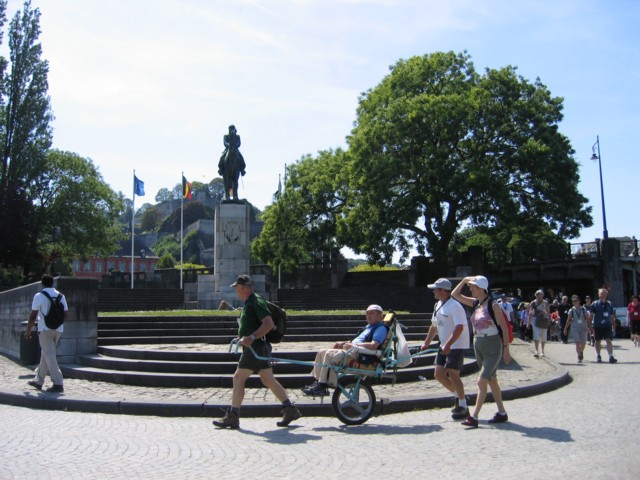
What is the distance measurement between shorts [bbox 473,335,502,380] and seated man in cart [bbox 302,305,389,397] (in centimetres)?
120

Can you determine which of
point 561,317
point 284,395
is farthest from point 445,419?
point 561,317

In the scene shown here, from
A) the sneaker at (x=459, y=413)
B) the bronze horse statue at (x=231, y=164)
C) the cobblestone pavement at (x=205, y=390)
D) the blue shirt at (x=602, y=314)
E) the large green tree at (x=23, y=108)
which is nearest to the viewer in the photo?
the sneaker at (x=459, y=413)

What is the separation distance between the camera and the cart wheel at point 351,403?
8156 millimetres

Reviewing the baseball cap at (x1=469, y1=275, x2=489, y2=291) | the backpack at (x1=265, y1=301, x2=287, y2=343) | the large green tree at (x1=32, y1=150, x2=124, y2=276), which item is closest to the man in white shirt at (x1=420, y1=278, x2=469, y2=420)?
the baseball cap at (x1=469, y1=275, x2=489, y2=291)

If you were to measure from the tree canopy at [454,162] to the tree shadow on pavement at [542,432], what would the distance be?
90.7 ft

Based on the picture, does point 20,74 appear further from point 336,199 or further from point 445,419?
point 445,419

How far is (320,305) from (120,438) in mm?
26549

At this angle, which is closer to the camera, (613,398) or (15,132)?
(613,398)

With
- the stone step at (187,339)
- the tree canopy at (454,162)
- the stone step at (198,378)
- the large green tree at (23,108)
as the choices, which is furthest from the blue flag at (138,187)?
the stone step at (198,378)

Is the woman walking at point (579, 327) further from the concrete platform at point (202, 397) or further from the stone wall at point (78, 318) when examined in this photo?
the stone wall at point (78, 318)

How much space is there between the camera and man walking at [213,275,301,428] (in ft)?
26.1

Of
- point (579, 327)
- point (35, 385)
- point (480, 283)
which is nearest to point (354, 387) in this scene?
point (480, 283)

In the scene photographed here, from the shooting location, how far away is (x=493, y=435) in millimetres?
7367

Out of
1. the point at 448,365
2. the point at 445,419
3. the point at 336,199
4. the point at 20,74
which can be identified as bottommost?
the point at 445,419
